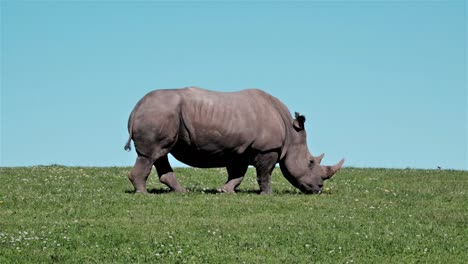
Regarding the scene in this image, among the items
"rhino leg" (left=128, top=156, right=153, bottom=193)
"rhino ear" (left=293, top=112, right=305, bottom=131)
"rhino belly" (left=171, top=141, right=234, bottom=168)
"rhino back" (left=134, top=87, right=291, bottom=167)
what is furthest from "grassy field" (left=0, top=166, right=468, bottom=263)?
"rhino ear" (left=293, top=112, right=305, bottom=131)

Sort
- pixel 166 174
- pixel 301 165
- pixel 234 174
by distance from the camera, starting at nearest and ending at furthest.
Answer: pixel 166 174
pixel 234 174
pixel 301 165

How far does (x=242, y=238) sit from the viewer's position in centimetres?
1653

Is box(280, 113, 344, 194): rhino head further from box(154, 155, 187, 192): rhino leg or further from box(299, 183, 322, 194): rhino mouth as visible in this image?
box(154, 155, 187, 192): rhino leg

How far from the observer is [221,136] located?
23.0m

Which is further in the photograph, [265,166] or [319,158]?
[319,158]

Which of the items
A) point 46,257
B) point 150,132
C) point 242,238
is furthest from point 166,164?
point 46,257

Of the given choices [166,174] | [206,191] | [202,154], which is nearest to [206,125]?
[202,154]

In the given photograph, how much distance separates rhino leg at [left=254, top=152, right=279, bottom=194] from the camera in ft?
77.7

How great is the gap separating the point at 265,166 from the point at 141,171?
3.18 m

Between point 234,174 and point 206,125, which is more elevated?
point 206,125

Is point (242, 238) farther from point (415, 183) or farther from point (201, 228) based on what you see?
point (415, 183)

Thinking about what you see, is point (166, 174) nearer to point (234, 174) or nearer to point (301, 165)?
point (234, 174)

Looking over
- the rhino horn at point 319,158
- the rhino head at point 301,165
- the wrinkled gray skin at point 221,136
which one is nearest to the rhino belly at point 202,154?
the wrinkled gray skin at point 221,136

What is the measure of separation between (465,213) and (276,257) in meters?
7.31
